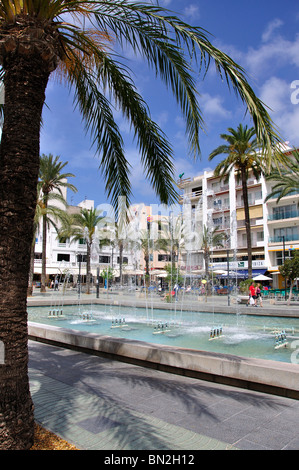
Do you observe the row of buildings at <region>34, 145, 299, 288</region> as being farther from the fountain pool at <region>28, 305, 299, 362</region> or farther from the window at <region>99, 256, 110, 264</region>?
the fountain pool at <region>28, 305, 299, 362</region>

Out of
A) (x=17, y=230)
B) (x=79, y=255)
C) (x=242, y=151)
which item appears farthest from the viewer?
(x=79, y=255)

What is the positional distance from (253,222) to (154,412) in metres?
47.6

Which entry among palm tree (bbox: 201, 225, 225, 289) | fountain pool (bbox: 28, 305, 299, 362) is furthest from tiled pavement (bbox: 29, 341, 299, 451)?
palm tree (bbox: 201, 225, 225, 289)

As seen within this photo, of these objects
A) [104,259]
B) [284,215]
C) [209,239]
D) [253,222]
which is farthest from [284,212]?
[104,259]

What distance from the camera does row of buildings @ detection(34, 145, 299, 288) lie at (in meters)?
45.2

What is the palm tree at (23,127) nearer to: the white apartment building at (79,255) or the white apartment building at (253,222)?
the white apartment building at (253,222)

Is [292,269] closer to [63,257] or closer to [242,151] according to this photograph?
[242,151]

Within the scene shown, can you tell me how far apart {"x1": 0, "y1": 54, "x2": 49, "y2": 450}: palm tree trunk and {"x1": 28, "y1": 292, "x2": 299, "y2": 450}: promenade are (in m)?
0.79

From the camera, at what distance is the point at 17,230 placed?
310 centimetres

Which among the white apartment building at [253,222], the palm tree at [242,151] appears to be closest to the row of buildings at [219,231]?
the white apartment building at [253,222]

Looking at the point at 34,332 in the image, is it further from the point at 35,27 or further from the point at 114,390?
the point at 35,27

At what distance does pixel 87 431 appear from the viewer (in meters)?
3.77

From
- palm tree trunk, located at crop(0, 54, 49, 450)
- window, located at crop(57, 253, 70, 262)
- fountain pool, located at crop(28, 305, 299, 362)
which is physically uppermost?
window, located at crop(57, 253, 70, 262)

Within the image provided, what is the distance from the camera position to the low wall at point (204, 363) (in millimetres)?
5062
